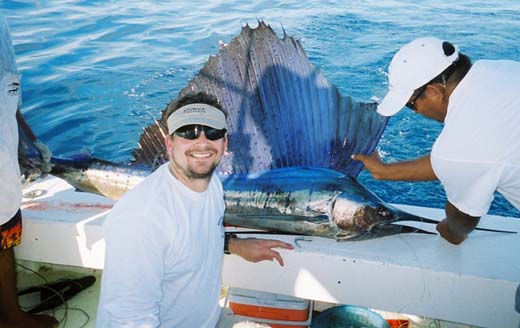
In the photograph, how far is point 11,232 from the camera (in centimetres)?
194

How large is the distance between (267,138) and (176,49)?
5443 mm

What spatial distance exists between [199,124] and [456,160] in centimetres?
78

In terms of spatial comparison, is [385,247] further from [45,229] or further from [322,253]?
[45,229]

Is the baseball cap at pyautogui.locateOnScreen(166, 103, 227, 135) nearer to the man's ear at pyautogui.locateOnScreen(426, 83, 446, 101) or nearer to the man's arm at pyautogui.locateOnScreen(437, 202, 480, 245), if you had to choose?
the man's ear at pyautogui.locateOnScreen(426, 83, 446, 101)

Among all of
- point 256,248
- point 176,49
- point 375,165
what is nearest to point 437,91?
point 375,165

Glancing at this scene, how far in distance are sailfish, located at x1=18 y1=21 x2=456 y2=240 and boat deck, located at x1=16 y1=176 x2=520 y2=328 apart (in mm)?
268

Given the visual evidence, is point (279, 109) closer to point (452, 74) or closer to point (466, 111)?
point (452, 74)

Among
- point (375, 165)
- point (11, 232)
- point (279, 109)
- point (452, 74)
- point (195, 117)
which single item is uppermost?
point (452, 74)

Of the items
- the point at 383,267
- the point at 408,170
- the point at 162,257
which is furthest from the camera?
the point at 383,267

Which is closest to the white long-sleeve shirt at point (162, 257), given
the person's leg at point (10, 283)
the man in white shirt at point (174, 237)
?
the man in white shirt at point (174, 237)

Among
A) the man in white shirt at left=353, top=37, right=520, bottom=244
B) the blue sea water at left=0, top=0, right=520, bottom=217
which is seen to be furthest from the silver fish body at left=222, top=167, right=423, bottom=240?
the blue sea water at left=0, top=0, right=520, bottom=217

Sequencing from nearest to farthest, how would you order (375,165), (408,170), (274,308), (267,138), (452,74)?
(452,74)
(408,170)
(375,165)
(274,308)
(267,138)

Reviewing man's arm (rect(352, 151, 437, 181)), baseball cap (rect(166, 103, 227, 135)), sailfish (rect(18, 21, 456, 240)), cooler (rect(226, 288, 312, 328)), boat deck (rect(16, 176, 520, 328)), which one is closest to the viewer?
baseball cap (rect(166, 103, 227, 135))

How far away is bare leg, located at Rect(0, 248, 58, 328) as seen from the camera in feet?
6.45
